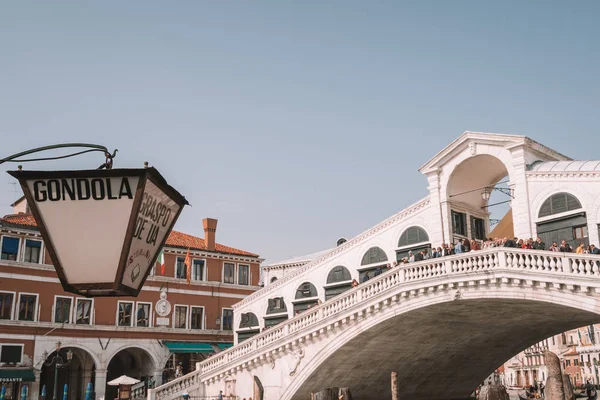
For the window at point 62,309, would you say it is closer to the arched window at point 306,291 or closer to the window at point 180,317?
the window at point 180,317

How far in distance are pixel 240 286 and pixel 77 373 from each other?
9.89 m

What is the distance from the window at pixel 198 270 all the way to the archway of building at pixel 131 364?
15.8 feet

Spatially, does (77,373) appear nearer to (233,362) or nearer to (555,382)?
(233,362)

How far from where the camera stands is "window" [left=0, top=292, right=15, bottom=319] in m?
28.5

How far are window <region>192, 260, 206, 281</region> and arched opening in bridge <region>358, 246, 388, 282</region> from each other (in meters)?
10.2

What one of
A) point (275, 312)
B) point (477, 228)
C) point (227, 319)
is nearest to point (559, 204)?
point (477, 228)

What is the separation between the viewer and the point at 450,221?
2648cm

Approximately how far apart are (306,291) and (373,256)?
4.20m

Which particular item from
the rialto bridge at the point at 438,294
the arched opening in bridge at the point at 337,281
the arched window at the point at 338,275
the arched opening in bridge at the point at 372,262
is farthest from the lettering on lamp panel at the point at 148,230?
the arched window at the point at 338,275

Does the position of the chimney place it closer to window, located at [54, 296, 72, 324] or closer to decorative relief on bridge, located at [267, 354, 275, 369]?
window, located at [54, 296, 72, 324]

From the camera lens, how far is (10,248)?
29.1 meters

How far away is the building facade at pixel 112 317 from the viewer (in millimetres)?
28781

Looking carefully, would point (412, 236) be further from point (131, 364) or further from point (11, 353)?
point (11, 353)

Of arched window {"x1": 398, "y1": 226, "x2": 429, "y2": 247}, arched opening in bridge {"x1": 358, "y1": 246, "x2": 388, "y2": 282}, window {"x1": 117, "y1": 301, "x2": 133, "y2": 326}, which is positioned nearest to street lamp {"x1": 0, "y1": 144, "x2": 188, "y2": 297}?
arched window {"x1": 398, "y1": 226, "x2": 429, "y2": 247}
